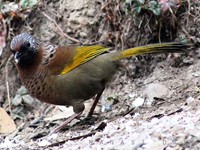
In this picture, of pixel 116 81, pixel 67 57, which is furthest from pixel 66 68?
pixel 116 81

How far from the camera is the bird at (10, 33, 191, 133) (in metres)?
5.54

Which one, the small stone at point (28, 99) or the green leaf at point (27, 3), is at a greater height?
the green leaf at point (27, 3)

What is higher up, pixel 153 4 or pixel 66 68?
pixel 153 4

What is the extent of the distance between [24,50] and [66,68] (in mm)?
419

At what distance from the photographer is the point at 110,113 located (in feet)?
19.7

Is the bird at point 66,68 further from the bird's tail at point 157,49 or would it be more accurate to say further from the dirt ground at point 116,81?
the dirt ground at point 116,81

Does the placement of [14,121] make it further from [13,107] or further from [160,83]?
[160,83]

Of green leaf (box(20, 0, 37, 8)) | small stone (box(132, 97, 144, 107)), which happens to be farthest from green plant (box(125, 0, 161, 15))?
green leaf (box(20, 0, 37, 8))

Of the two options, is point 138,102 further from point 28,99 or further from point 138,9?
point 28,99

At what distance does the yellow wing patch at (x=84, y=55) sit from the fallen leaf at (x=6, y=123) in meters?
1.08

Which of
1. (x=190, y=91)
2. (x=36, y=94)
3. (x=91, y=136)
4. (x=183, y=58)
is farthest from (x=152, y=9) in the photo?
(x=91, y=136)

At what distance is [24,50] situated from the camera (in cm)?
567

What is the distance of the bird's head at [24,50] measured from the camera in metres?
5.61

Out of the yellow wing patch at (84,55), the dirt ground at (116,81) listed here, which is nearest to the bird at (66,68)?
the yellow wing patch at (84,55)
